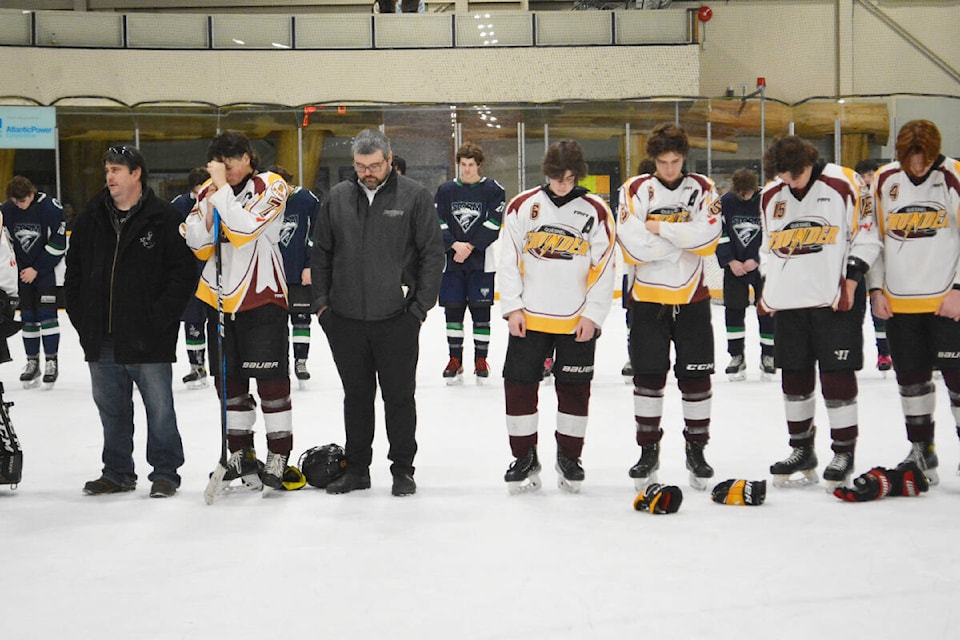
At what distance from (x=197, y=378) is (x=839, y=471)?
13.1ft

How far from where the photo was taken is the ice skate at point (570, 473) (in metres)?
3.80

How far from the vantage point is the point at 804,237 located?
3760 mm

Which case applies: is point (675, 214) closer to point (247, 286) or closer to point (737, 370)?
point (247, 286)

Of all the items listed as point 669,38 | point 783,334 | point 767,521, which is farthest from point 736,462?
point 669,38

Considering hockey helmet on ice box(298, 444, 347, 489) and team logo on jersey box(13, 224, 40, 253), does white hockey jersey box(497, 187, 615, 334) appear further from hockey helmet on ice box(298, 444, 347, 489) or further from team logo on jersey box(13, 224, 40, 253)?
team logo on jersey box(13, 224, 40, 253)

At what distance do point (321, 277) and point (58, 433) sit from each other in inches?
75.9

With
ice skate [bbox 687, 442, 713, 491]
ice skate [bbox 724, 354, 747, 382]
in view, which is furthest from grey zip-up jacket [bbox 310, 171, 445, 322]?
ice skate [bbox 724, 354, 747, 382]

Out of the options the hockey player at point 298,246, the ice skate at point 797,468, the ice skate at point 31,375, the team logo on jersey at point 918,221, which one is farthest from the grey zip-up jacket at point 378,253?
the ice skate at point 31,375

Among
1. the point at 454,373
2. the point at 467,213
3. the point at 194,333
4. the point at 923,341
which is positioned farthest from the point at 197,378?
the point at 923,341

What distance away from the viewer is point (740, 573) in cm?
283

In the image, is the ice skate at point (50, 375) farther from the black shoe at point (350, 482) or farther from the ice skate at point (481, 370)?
the black shoe at point (350, 482)

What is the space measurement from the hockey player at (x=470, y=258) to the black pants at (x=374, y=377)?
2.70 m

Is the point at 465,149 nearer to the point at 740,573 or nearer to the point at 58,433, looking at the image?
the point at 58,433

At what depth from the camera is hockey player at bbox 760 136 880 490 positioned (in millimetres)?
3729
